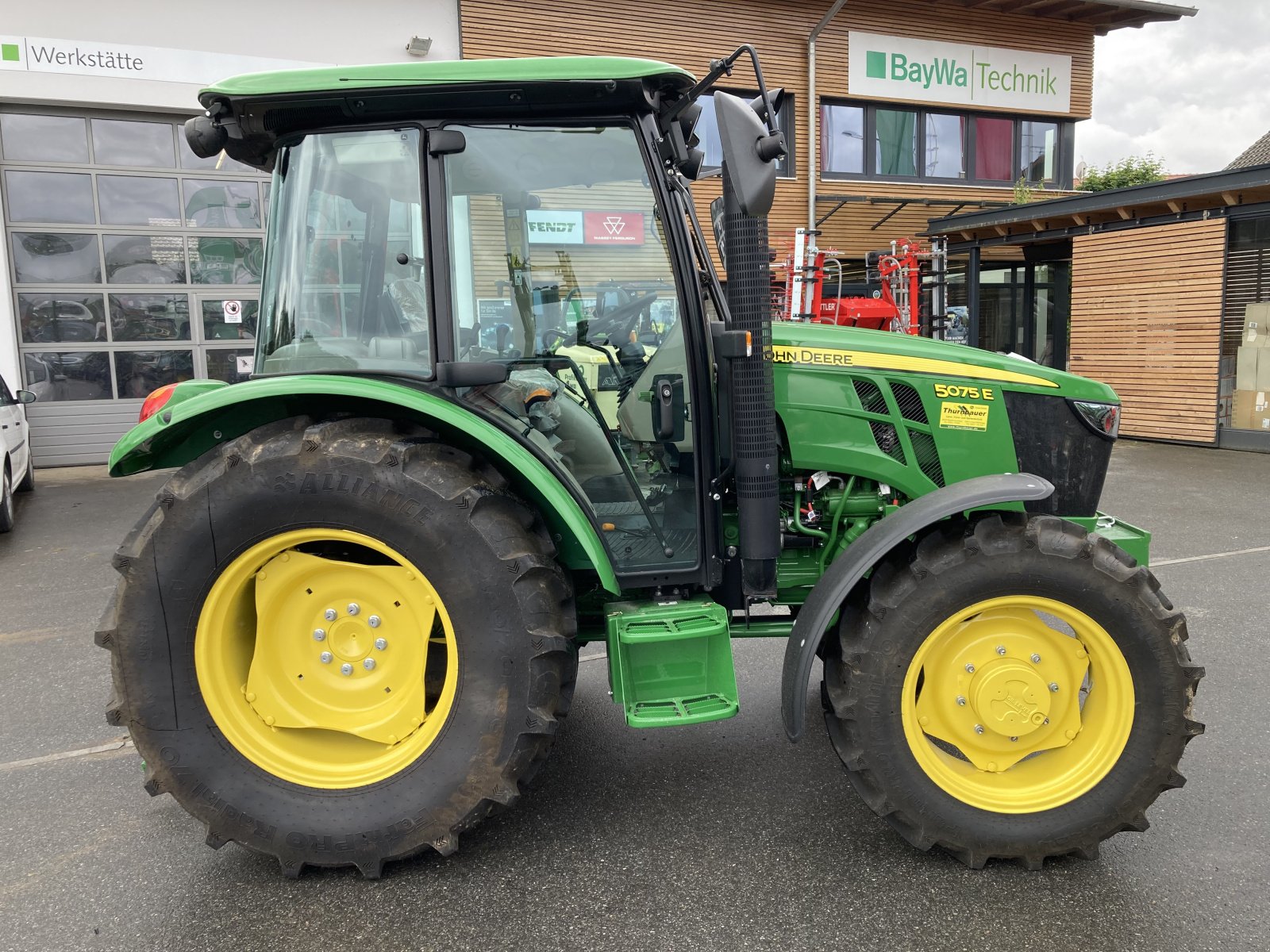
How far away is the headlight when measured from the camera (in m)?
2.98

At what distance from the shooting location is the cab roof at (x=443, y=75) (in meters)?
2.37

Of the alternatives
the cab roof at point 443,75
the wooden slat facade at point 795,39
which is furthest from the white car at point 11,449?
the wooden slat facade at point 795,39

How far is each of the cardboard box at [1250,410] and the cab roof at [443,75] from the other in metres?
11.6

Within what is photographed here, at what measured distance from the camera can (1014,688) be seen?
2541 millimetres

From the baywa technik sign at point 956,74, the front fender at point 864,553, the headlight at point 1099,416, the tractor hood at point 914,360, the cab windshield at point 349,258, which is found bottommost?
the front fender at point 864,553

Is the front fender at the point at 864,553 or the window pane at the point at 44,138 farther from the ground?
the window pane at the point at 44,138

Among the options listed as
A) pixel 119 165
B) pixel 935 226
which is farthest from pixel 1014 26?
pixel 119 165

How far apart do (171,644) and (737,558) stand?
5.69 feet

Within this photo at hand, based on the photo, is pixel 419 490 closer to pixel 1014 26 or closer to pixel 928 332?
pixel 928 332

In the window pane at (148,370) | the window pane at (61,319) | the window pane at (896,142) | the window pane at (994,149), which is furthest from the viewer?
the window pane at (994,149)

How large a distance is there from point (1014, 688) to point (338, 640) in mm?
2018

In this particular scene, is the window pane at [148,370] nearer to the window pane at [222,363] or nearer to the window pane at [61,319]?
the window pane at [222,363]

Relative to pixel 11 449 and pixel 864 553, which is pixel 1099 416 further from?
pixel 11 449

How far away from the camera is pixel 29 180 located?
11.0 meters
